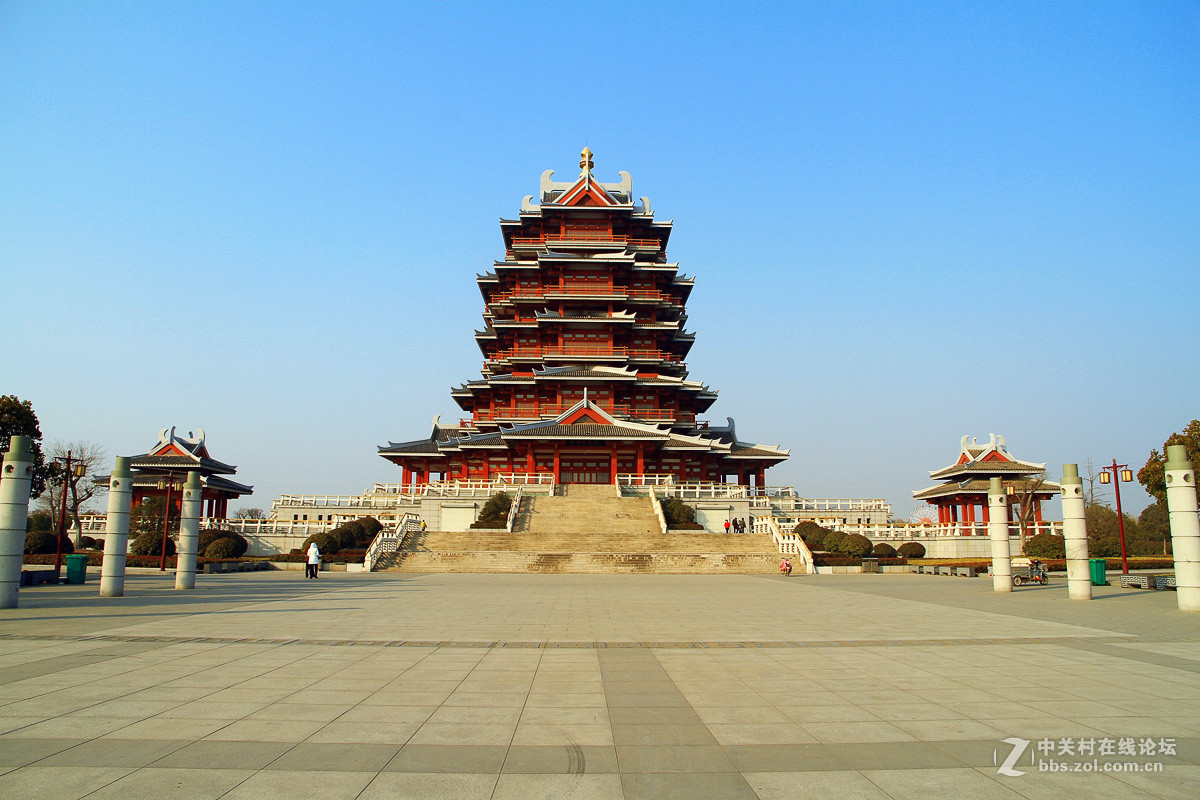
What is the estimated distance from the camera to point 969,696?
344 inches

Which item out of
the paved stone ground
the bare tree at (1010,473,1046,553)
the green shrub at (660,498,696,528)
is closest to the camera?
the paved stone ground

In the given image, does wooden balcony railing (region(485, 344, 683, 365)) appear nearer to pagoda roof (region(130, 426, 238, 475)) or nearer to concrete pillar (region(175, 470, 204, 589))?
pagoda roof (region(130, 426, 238, 475))

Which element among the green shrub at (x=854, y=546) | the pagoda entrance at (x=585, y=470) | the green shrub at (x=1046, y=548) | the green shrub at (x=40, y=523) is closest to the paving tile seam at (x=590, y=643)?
the green shrub at (x=854, y=546)

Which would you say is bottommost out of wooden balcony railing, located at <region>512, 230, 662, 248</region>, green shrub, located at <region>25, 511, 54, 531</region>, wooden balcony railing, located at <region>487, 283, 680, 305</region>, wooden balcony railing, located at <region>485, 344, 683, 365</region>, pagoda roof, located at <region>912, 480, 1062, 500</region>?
green shrub, located at <region>25, 511, 54, 531</region>

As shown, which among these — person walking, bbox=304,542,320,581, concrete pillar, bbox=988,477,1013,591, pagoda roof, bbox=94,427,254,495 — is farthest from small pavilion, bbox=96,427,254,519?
concrete pillar, bbox=988,477,1013,591

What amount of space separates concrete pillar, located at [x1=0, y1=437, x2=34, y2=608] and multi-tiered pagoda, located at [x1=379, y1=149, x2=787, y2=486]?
113 ft

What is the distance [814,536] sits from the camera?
3869 centimetres

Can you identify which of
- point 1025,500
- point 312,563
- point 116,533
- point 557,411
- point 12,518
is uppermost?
point 557,411

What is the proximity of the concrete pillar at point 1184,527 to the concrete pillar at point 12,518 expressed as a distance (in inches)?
1048

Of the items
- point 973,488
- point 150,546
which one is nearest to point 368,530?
point 150,546

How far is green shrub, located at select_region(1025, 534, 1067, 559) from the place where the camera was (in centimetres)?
3400

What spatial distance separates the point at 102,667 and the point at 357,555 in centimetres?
2442

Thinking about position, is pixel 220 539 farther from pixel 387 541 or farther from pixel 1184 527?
pixel 1184 527

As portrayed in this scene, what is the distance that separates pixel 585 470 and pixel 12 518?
3902cm
